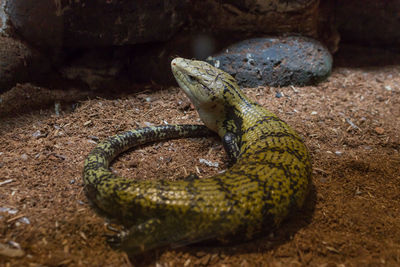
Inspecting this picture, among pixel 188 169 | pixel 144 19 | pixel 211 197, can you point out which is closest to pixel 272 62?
pixel 144 19

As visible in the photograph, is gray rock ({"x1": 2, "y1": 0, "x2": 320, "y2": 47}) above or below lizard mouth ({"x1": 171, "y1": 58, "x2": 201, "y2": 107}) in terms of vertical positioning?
above

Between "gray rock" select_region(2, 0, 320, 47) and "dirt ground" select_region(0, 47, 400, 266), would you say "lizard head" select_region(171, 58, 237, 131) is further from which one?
"gray rock" select_region(2, 0, 320, 47)

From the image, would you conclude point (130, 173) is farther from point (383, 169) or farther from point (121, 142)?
point (383, 169)

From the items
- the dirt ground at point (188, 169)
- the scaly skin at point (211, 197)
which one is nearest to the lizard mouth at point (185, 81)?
the dirt ground at point (188, 169)

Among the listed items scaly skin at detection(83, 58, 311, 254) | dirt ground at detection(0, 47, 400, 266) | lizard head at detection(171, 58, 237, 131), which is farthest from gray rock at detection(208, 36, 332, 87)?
scaly skin at detection(83, 58, 311, 254)

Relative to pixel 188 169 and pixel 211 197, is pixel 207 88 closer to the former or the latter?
pixel 188 169

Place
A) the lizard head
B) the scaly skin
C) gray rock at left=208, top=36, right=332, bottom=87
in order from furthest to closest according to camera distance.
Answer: gray rock at left=208, top=36, right=332, bottom=87, the lizard head, the scaly skin

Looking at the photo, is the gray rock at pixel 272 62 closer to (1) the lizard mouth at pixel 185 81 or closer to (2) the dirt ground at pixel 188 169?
(2) the dirt ground at pixel 188 169

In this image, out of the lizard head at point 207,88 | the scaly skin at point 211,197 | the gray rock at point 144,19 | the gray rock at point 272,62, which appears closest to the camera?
the scaly skin at point 211,197
